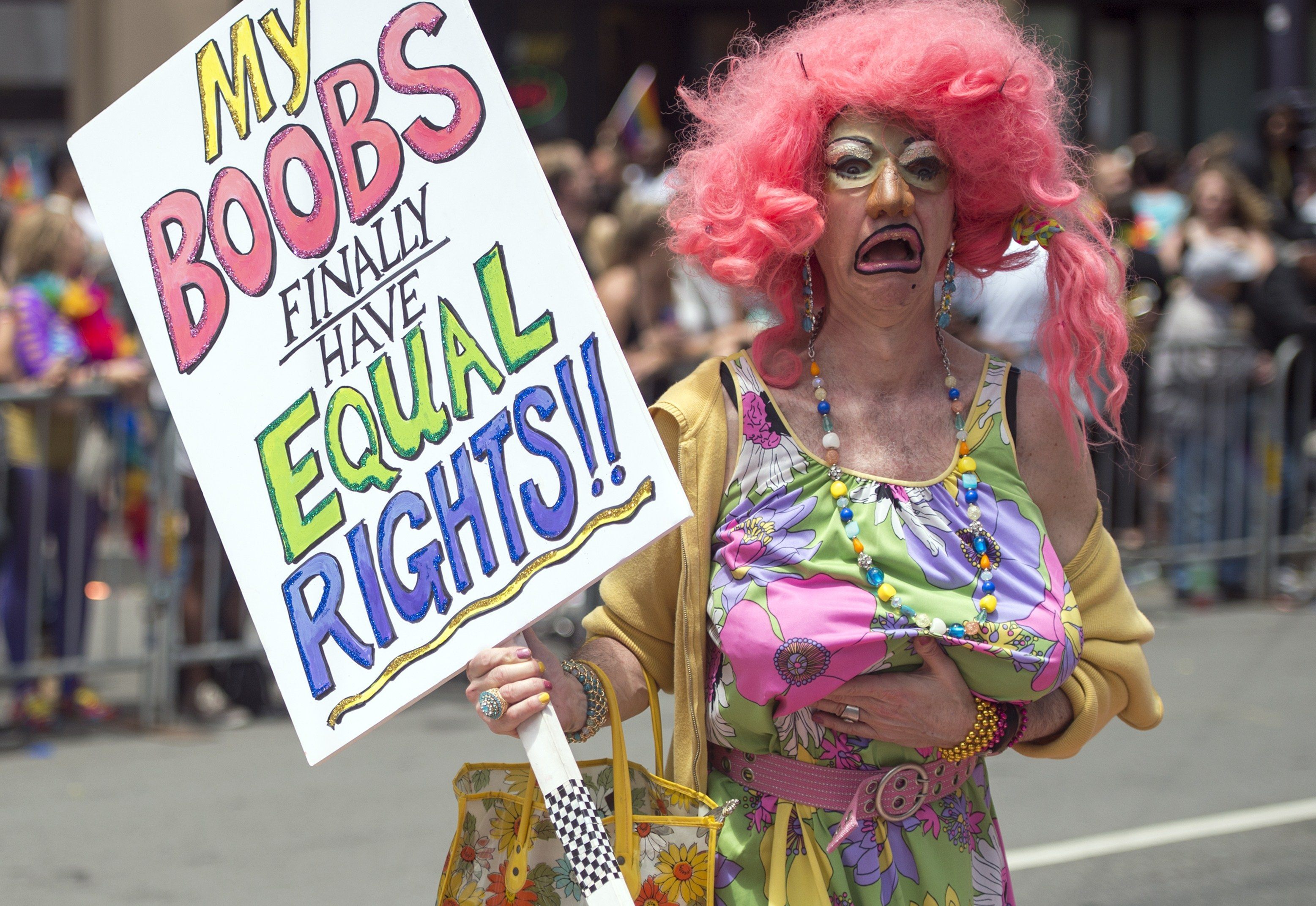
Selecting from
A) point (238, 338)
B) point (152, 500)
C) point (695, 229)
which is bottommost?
point (152, 500)

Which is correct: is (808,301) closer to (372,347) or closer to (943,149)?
(943,149)

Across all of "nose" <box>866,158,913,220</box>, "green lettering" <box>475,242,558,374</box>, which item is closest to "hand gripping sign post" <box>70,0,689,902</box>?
"green lettering" <box>475,242,558,374</box>

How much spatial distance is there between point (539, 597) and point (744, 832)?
1.77 ft

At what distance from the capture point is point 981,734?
220cm

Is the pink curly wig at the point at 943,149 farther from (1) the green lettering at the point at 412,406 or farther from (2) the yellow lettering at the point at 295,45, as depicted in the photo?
(2) the yellow lettering at the point at 295,45

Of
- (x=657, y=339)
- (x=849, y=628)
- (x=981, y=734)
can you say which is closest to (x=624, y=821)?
(x=849, y=628)

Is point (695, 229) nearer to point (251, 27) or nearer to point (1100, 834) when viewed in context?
point (251, 27)

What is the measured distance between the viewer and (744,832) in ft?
7.32

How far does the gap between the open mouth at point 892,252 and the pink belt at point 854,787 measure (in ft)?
2.39

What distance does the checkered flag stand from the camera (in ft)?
6.42

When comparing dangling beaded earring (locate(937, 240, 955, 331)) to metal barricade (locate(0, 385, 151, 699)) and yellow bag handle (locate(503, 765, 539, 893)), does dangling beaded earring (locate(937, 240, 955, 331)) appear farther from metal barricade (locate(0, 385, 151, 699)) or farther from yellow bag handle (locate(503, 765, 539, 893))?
metal barricade (locate(0, 385, 151, 699))

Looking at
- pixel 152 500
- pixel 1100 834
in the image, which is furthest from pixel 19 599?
pixel 1100 834

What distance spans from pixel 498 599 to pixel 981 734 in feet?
2.45

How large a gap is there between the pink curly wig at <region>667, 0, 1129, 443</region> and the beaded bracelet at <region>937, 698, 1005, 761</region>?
1.46ft
